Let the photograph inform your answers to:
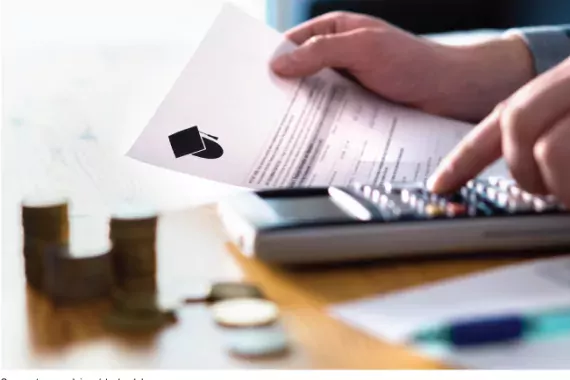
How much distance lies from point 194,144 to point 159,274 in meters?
0.18

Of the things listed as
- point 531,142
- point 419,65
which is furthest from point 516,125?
point 419,65

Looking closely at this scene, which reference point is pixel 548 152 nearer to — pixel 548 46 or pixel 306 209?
pixel 306 209

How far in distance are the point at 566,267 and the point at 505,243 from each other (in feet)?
0.12

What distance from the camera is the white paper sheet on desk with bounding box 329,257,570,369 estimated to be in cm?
27

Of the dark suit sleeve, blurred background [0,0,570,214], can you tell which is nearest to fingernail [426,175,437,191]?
blurred background [0,0,570,214]

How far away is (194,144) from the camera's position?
54 centimetres

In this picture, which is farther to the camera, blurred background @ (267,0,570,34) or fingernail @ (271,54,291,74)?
blurred background @ (267,0,570,34)

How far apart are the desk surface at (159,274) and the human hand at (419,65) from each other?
0.18 metres

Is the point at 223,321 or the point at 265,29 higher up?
the point at 265,29

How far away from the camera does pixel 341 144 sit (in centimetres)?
59

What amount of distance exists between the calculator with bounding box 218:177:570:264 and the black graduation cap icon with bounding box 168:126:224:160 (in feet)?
0.37

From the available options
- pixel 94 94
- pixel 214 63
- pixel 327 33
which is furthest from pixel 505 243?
pixel 94 94

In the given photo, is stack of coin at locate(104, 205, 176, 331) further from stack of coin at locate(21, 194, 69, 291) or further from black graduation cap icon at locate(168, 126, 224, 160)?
black graduation cap icon at locate(168, 126, 224, 160)

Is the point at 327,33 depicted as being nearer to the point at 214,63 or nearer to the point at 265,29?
the point at 265,29
